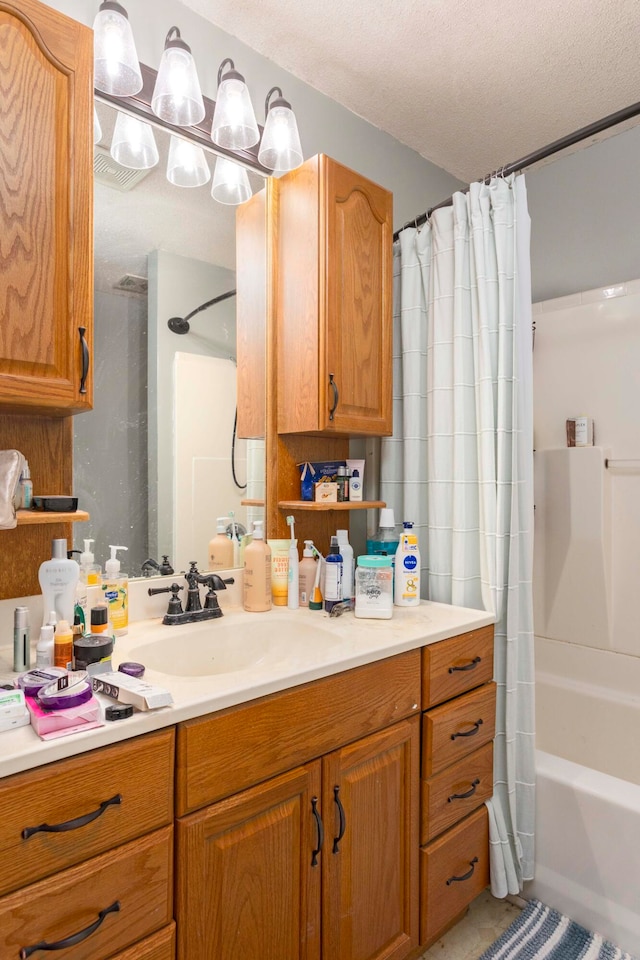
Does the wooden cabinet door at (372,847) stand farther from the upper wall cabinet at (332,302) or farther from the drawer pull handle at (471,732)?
the upper wall cabinet at (332,302)

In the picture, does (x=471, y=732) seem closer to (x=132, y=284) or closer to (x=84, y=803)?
(x=84, y=803)

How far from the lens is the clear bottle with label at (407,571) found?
1.69 m

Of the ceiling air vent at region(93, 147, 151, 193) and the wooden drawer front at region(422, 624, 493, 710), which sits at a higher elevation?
the ceiling air vent at region(93, 147, 151, 193)

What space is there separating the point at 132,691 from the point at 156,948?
408 mm

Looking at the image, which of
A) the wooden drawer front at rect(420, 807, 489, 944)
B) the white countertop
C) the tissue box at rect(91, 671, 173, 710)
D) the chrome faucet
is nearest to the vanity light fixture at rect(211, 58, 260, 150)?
the chrome faucet

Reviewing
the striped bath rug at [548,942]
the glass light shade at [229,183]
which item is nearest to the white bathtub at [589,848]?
the striped bath rug at [548,942]

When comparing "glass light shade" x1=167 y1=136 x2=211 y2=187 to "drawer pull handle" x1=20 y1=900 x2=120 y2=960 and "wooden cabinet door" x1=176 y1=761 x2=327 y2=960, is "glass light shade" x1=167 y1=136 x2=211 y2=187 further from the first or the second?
"drawer pull handle" x1=20 y1=900 x2=120 y2=960

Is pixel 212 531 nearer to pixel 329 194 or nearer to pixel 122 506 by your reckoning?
pixel 122 506

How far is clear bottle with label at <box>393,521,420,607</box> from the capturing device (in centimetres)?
169

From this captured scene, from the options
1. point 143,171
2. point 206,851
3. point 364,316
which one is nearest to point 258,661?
point 206,851

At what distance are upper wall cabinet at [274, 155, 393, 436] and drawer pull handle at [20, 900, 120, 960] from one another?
1163mm

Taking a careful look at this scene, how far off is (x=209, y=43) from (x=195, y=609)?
162 centimetres

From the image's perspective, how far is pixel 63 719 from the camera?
846 mm

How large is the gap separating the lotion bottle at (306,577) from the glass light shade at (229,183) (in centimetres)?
103
